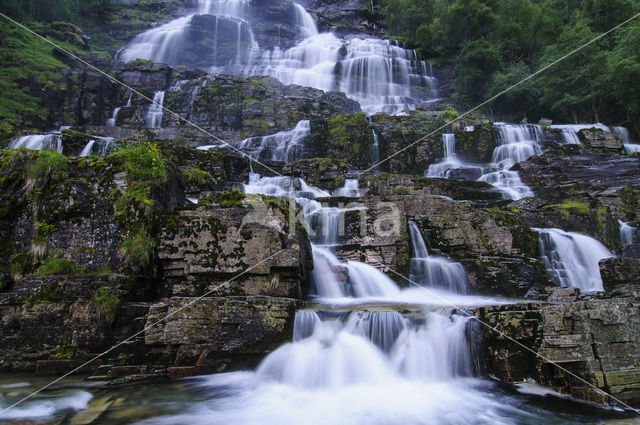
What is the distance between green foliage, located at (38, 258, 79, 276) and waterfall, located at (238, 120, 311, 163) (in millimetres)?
15227

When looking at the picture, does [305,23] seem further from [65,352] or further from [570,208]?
[65,352]

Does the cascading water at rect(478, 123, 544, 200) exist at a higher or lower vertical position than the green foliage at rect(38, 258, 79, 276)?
higher

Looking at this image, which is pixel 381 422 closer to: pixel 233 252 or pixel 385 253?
pixel 233 252

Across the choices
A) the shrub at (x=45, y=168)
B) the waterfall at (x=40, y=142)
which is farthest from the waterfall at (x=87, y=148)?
the shrub at (x=45, y=168)

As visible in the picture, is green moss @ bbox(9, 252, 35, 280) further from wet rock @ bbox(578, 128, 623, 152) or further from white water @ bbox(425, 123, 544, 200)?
wet rock @ bbox(578, 128, 623, 152)

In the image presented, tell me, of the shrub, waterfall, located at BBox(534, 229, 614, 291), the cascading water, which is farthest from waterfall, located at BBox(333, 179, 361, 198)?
the shrub

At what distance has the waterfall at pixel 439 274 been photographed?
948 cm

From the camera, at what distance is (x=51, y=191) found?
682cm

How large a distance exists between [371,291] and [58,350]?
255 inches

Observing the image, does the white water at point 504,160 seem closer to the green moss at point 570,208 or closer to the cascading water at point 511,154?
the cascading water at point 511,154

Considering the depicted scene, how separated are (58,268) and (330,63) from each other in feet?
130

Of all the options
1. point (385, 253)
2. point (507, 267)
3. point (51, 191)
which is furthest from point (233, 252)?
point (507, 267)

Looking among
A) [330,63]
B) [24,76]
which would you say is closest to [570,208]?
[330,63]

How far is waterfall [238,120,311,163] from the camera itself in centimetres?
2167
